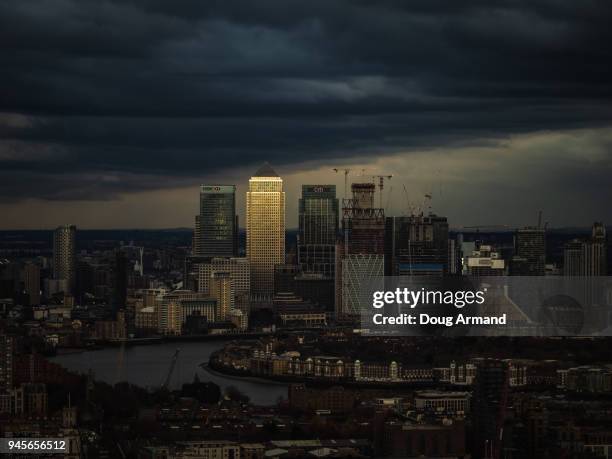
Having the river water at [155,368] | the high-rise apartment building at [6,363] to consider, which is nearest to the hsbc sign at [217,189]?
the river water at [155,368]

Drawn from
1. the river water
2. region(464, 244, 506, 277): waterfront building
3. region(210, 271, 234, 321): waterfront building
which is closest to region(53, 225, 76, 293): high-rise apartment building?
region(210, 271, 234, 321): waterfront building

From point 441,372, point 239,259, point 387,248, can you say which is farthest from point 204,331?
point 441,372

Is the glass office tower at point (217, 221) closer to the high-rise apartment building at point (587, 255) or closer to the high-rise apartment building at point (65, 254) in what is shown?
the high-rise apartment building at point (65, 254)

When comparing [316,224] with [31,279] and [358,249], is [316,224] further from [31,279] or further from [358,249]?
[31,279]

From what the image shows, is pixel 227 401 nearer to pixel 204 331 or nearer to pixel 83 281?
pixel 204 331

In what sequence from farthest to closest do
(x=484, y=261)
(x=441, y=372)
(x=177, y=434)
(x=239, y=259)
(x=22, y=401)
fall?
(x=239, y=259), (x=484, y=261), (x=441, y=372), (x=22, y=401), (x=177, y=434)

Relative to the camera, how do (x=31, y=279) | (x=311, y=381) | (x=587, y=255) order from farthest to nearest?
(x=31, y=279)
(x=587, y=255)
(x=311, y=381)

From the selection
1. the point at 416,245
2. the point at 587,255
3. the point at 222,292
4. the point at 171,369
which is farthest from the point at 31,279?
the point at 171,369
